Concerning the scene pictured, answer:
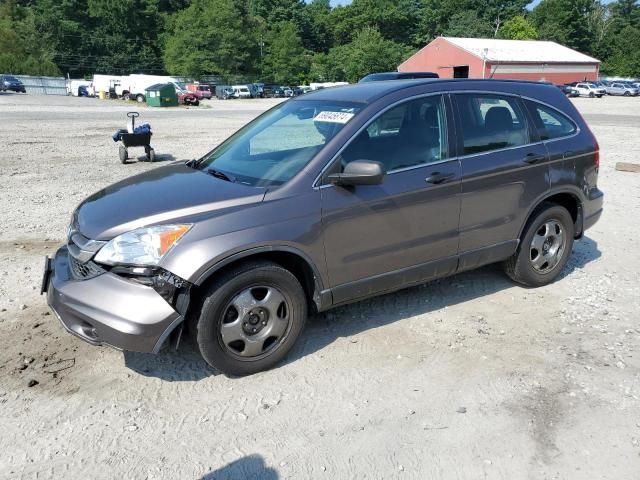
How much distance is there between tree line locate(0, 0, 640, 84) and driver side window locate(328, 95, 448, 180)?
77085 mm

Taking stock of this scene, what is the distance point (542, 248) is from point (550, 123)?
3.76ft

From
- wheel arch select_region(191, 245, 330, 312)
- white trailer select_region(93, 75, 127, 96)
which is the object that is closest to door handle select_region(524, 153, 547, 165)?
wheel arch select_region(191, 245, 330, 312)

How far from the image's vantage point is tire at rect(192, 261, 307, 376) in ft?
11.6

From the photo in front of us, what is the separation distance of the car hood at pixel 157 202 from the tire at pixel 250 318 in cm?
45

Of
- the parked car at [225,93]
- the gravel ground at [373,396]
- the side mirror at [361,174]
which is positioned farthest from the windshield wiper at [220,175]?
the parked car at [225,93]

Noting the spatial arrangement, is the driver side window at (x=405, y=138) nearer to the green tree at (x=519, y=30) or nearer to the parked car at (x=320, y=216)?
the parked car at (x=320, y=216)

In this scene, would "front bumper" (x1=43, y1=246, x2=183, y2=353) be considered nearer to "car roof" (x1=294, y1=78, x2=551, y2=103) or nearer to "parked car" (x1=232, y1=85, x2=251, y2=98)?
"car roof" (x1=294, y1=78, x2=551, y2=103)

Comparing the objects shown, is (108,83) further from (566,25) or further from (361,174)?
(566,25)

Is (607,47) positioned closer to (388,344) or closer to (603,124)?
(603,124)

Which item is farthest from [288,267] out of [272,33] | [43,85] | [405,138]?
[272,33]

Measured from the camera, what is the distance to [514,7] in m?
107

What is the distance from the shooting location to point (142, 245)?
3445 mm

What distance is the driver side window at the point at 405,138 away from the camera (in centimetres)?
406

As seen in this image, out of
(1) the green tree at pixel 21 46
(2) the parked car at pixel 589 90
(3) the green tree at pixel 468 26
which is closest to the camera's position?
(2) the parked car at pixel 589 90
